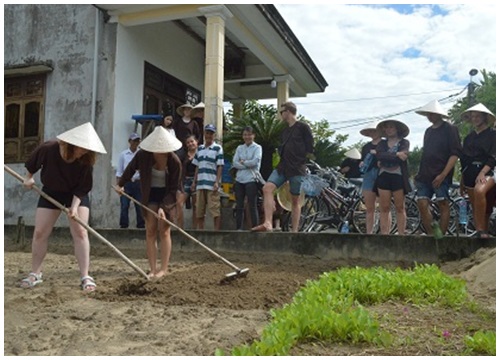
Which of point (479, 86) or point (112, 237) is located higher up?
point (479, 86)

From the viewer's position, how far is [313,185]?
28.3 ft

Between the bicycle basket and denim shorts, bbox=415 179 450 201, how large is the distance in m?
2.25

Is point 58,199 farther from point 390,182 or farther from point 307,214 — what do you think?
point 307,214

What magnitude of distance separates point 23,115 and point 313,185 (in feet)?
20.1

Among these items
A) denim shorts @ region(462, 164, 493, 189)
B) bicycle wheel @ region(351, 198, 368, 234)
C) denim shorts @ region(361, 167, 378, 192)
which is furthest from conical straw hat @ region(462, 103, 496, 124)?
bicycle wheel @ region(351, 198, 368, 234)

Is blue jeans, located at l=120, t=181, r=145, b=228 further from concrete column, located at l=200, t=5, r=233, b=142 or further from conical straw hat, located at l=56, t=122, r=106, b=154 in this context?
conical straw hat, located at l=56, t=122, r=106, b=154

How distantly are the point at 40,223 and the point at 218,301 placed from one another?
204cm

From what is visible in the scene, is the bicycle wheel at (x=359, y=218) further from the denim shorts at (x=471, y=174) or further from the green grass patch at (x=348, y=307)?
the green grass patch at (x=348, y=307)

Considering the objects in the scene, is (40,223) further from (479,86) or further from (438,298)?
(479,86)

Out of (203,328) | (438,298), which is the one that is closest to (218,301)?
(203,328)

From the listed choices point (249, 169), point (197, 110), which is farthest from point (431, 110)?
point (197, 110)

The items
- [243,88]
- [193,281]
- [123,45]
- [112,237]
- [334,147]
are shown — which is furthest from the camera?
[243,88]

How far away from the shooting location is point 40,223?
5004mm

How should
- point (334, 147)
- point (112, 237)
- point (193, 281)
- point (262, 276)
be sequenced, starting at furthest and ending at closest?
point (334, 147) < point (112, 237) < point (262, 276) < point (193, 281)
